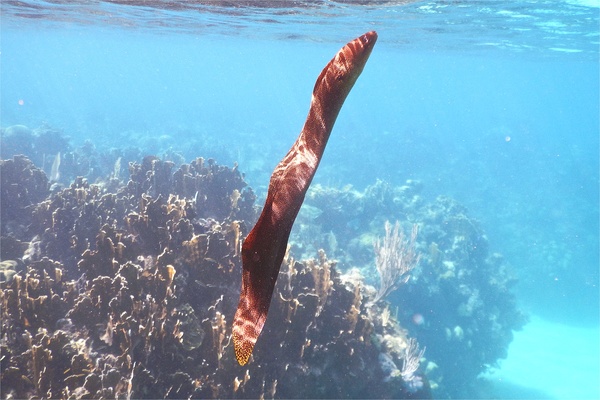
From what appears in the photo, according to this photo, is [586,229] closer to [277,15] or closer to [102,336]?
[277,15]

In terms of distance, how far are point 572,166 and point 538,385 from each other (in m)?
27.4

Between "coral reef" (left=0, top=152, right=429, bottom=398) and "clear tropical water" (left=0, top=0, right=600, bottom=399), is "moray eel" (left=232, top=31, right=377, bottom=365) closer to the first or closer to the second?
"coral reef" (left=0, top=152, right=429, bottom=398)

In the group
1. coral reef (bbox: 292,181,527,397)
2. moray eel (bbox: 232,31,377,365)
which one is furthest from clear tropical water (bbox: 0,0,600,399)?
moray eel (bbox: 232,31,377,365)

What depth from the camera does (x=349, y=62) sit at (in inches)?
30.6

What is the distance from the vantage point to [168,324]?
17.4 ft

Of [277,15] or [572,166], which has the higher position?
[277,15]

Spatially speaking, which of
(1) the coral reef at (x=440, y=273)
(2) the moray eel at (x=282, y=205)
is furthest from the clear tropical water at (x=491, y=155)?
(2) the moray eel at (x=282, y=205)

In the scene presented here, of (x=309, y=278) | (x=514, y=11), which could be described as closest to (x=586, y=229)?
(x=514, y=11)

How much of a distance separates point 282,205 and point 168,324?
5.19 meters

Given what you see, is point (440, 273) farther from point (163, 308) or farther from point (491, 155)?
point (491, 155)

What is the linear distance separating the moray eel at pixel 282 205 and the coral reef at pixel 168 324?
15.1 feet

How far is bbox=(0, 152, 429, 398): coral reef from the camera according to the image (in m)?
4.86

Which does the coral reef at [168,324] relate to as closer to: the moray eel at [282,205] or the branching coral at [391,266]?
the branching coral at [391,266]

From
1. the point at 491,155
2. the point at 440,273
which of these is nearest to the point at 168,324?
the point at 440,273
